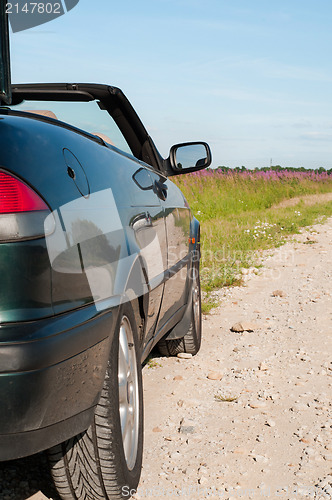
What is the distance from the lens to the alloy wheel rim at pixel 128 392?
2.32 meters

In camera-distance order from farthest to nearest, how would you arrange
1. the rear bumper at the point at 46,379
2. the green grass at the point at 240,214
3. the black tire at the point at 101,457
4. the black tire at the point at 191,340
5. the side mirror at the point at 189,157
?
the green grass at the point at 240,214
the black tire at the point at 191,340
the side mirror at the point at 189,157
the black tire at the point at 101,457
the rear bumper at the point at 46,379

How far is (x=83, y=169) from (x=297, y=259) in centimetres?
666

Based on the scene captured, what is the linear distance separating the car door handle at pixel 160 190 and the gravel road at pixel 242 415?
124cm

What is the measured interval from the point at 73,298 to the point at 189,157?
2557mm

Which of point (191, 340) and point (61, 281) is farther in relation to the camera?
point (191, 340)

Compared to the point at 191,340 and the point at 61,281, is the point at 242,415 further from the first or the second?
the point at 61,281

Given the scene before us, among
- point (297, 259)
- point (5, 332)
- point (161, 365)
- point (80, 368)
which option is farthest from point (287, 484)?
point (297, 259)

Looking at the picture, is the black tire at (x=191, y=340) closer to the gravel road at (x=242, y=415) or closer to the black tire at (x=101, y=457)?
the gravel road at (x=242, y=415)

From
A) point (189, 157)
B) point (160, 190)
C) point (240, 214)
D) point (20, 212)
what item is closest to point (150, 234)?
point (160, 190)

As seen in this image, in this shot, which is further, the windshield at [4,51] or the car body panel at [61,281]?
the windshield at [4,51]

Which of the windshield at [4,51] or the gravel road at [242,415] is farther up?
the windshield at [4,51]

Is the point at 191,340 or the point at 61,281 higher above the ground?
the point at 61,281

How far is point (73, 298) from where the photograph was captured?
1.81 m

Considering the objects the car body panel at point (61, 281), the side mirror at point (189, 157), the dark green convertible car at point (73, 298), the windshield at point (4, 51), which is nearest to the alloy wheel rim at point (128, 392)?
the dark green convertible car at point (73, 298)
